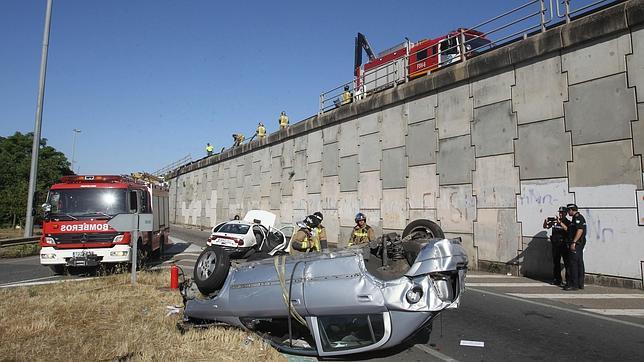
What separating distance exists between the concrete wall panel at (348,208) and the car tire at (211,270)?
40.8ft

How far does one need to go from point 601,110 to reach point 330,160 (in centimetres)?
1211

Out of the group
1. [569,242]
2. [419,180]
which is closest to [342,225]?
[419,180]

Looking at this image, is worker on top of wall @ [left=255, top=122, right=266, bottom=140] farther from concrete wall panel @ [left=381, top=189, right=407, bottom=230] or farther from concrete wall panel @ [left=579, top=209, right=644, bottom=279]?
concrete wall panel @ [left=579, top=209, right=644, bottom=279]

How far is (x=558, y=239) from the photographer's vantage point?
10.0 metres

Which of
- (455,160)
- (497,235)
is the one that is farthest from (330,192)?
(497,235)

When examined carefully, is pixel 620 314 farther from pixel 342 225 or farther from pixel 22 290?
pixel 342 225

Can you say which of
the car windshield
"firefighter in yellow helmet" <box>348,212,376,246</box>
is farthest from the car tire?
the car windshield

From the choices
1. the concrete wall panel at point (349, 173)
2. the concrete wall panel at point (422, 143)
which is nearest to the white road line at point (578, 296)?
the concrete wall panel at point (422, 143)

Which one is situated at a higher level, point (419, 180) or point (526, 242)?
point (419, 180)

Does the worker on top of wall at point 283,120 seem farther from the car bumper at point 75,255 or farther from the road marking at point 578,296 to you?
the road marking at point 578,296

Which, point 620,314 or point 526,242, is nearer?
point 620,314

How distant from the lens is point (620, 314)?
7004 millimetres

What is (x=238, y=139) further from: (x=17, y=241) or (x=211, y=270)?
(x=211, y=270)

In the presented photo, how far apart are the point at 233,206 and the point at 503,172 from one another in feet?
78.9
